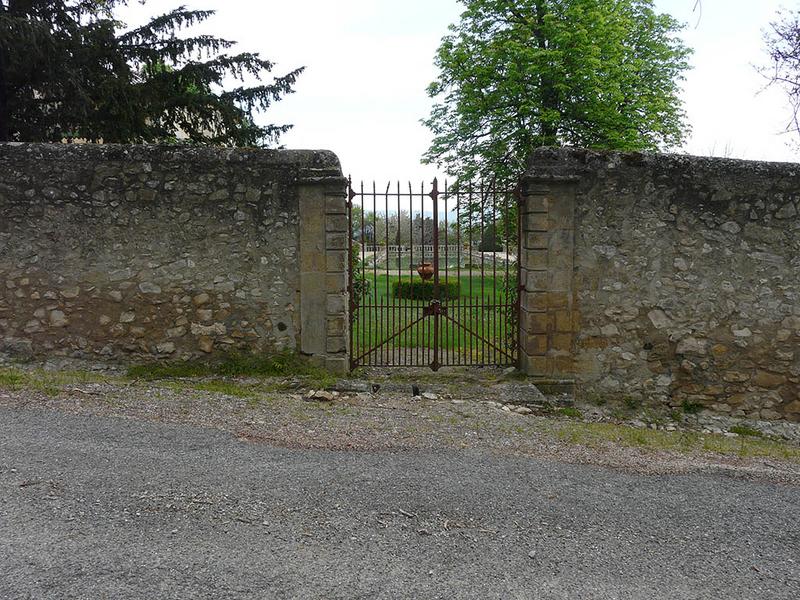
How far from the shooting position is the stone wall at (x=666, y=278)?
20.5 feet

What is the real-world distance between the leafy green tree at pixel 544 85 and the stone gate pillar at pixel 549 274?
7.54m

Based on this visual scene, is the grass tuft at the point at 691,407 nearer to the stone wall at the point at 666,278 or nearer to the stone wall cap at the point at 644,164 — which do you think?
the stone wall at the point at 666,278

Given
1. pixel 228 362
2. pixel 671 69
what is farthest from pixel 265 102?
pixel 671 69

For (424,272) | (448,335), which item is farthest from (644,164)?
(448,335)

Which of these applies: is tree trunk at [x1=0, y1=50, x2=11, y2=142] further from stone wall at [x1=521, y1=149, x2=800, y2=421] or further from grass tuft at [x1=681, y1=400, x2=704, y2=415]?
grass tuft at [x1=681, y1=400, x2=704, y2=415]

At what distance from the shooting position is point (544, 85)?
14805mm

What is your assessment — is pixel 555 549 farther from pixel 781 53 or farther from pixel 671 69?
pixel 671 69

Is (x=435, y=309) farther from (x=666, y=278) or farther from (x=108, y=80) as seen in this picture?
(x=108, y=80)

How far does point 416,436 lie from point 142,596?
2340 millimetres

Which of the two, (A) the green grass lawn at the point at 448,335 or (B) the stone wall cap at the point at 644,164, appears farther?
(A) the green grass lawn at the point at 448,335

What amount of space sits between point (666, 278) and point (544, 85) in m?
9.85

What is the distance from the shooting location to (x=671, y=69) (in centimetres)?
1766

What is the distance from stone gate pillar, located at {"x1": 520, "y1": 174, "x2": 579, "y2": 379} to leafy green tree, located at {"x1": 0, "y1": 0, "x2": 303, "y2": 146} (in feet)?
24.5

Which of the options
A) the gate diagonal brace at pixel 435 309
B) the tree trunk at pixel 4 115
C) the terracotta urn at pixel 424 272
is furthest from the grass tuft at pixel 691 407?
the tree trunk at pixel 4 115
